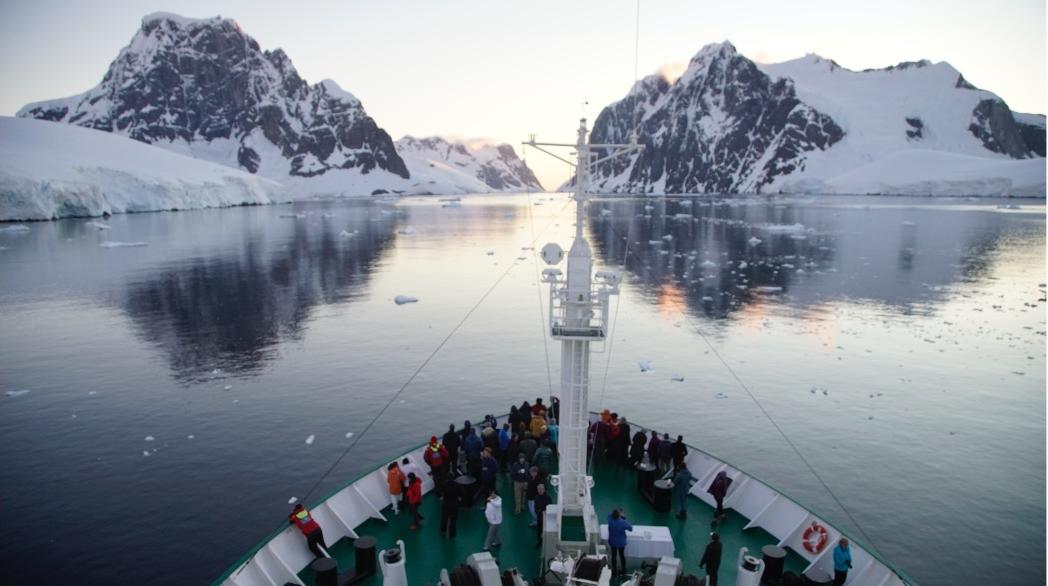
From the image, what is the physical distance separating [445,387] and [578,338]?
60.4 feet

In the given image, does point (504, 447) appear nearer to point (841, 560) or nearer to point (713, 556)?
point (713, 556)

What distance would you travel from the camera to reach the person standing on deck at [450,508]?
14617mm

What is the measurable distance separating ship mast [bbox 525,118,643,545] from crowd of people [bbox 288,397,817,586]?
88cm

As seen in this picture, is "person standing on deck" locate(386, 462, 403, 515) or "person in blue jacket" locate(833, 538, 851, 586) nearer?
"person in blue jacket" locate(833, 538, 851, 586)

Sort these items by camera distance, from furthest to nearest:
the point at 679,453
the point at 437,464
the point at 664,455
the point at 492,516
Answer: the point at 664,455, the point at 679,453, the point at 437,464, the point at 492,516

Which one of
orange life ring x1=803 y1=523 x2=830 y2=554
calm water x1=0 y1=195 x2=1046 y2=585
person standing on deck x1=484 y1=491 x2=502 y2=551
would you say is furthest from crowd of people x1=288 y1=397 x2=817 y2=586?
calm water x1=0 y1=195 x2=1046 y2=585

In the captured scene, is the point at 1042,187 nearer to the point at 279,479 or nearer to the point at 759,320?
the point at 759,320

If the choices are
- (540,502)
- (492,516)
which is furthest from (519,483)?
(492,516)

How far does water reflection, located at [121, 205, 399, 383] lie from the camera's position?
1383 inches

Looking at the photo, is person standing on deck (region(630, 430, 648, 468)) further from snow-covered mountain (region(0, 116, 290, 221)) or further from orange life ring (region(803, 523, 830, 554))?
snow-covered mountain (region(0, 116, 290, 221))

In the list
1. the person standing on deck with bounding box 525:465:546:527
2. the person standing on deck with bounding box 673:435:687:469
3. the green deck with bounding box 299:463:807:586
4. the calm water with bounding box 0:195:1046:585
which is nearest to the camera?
the green deck with bounding box 299:463:807:586

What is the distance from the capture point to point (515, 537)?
49.5 feet

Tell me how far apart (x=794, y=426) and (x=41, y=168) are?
130926 mm

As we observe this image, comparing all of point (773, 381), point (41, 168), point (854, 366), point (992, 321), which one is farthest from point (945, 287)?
point (41, 168)
